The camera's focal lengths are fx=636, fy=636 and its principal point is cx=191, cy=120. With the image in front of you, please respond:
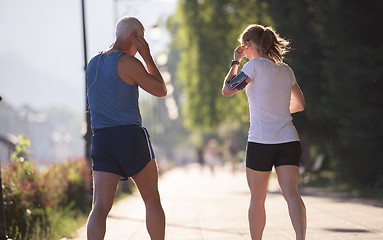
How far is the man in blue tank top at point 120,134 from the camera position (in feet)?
15.3

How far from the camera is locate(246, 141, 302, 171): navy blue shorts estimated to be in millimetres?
5137

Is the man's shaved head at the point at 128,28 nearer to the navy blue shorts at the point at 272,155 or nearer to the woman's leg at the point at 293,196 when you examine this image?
the navy blue shorts at the point at 272,155

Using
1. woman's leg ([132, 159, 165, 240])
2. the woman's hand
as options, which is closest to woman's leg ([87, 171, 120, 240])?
woman's leg ([132, 159, 165, 240])

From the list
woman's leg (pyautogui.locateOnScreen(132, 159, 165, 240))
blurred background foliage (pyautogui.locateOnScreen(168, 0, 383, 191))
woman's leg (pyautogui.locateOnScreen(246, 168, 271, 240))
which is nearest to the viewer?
woman's leg (pyautogui.locateOnScreen(132, 159, 165, 240))

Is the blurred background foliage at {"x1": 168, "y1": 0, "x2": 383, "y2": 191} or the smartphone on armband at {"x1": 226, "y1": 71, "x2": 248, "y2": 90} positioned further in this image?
the blurred background foliage at {"x1": 168, "y1": 0, "x2": 383, "y2": 191}

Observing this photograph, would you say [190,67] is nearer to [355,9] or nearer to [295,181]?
[355,9]

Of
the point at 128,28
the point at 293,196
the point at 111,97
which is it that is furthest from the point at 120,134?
the point at 293,196

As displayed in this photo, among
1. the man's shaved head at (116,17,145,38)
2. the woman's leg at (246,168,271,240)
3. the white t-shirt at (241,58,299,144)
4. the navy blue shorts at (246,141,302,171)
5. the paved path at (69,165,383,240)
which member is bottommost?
the paved path at (69,165,383,240)

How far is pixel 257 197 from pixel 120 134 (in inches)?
52.6

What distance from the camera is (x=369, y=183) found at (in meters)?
13.5

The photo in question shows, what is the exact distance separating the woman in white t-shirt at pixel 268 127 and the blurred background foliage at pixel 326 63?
24.9ft

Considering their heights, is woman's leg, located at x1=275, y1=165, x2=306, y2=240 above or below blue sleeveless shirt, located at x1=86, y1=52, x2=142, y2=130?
below

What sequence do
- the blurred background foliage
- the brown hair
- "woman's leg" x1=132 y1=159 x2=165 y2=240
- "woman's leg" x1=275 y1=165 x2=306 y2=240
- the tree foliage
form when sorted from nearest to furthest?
"woman's leg" x1=132 y1=159 x2=165 y2=240
"woman's leg" x1=275 y1=165 x2=306 y2=240
the brown hair
the blurred background foliage
the tree foliage

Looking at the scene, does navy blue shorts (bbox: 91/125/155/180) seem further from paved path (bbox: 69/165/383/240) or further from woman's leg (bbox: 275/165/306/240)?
paved path (bbox: 69/165/383/240)
